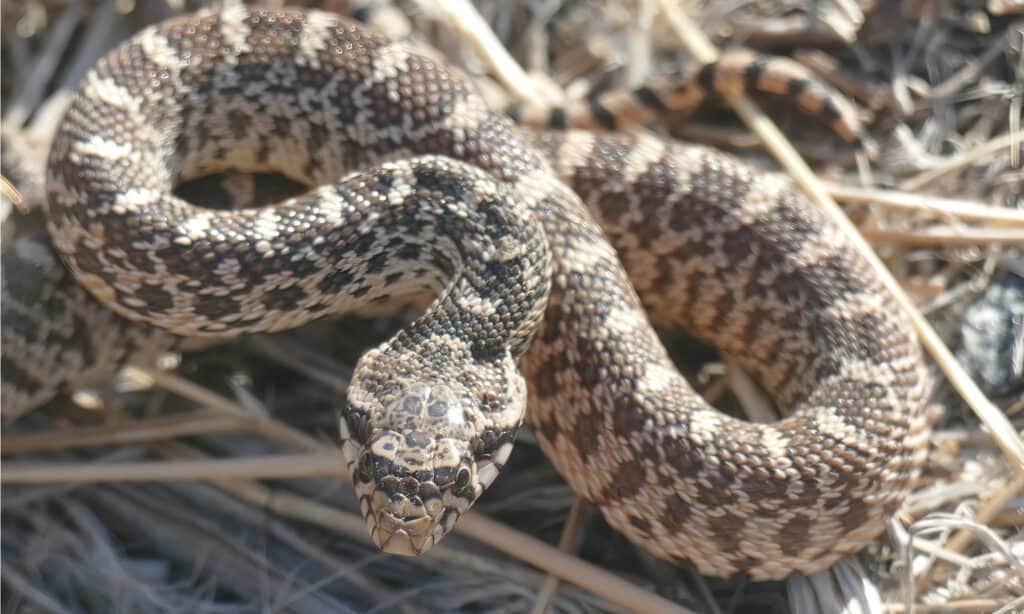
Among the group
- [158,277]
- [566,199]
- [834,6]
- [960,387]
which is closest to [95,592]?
[158,277]

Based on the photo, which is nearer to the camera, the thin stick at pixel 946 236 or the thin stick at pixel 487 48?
the thin stick at pixel 946 236

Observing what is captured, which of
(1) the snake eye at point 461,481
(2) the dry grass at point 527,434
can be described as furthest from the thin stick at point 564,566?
(1) the snake eye at point 461,481

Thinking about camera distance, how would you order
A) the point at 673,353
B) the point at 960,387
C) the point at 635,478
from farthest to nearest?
1. the point at 673,353
2. the point at 960,387
3. the point at 635,478

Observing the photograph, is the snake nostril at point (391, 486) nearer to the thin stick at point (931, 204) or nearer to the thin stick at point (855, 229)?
the thin stick at point (855, 229)

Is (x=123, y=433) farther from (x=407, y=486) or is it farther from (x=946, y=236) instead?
(x=946, y=236)

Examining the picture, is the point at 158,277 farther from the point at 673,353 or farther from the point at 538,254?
the point at 673,353

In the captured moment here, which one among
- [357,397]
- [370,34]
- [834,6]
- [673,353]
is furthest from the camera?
[834,6]
